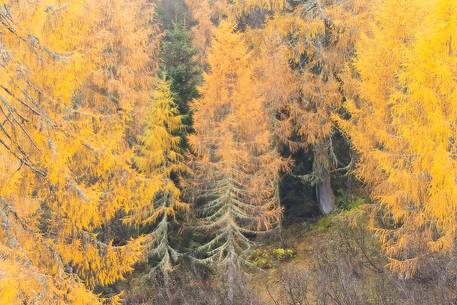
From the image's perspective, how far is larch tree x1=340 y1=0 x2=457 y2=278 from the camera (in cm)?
1127

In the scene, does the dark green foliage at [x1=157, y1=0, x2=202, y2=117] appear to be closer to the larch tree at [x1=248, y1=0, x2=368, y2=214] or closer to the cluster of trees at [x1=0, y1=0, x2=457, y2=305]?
the cluster of trees at [x1=0, y1=0, x2=457, y2=305]

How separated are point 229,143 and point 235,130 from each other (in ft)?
2.65

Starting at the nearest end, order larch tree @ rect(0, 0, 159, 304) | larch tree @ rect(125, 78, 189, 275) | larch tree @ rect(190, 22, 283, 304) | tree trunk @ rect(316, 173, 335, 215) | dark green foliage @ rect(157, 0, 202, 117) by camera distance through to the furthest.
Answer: larch tree @ rect(0, 0, 159, 304)
larch tree @ rect(190, 22, 283, 304)
larch tree @ rect(125, 78, 189, 275)
dark green foliage @ rect(157, 0, 202, 117)
tree trunk @ rect(316, 173, 335, 215)

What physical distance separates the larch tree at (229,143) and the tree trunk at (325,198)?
4614 millimetres

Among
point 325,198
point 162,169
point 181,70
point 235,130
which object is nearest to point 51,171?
point 162,169

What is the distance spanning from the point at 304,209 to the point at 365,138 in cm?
788

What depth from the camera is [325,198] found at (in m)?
20.9

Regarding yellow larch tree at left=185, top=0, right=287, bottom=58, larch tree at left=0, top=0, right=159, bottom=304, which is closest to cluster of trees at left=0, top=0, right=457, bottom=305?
larch tree at left=0, top=0, right=159, bottom=304

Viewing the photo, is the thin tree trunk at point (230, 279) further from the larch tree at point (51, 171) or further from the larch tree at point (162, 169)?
the larch tree at point (51, 171)

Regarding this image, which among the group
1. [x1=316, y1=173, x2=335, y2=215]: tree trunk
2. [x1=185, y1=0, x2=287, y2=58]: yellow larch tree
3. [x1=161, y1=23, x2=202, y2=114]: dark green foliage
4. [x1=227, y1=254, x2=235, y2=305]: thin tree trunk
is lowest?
[x1=227, y1=254, x2=235, y2=305]: thin tree trunk

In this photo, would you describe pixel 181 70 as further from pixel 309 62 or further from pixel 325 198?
pixel 325 198

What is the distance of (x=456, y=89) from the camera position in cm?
1104

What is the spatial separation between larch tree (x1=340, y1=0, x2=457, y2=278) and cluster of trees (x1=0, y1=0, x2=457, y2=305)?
0.04 metres

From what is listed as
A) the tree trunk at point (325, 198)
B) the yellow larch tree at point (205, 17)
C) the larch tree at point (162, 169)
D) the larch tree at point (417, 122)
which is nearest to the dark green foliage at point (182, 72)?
the larch tree at point (162, 169)
